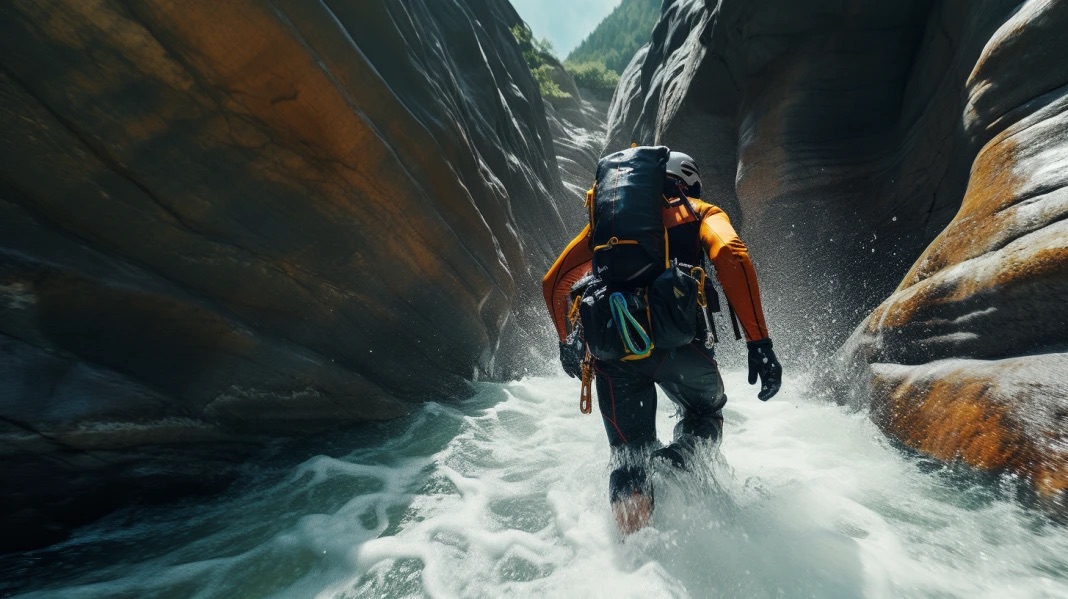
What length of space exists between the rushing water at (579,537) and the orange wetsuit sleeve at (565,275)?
50.1 inches

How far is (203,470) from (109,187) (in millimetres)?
2152

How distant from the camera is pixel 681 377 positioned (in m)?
2.81

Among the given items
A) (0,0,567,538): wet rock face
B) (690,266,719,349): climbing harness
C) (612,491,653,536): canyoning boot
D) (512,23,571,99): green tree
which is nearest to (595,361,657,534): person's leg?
(612,491,653,536): canyoning boot

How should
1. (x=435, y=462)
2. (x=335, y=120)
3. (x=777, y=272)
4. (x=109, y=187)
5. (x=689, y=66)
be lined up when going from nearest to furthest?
(x=109, y=187), (x=435, y=462), (x=335, y=120), (x=777, y=272), (x=689, y=66)

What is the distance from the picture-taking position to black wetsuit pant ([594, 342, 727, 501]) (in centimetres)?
281

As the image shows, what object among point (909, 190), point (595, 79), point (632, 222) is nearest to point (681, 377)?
point (632, 222)

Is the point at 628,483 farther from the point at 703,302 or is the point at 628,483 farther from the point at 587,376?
the point at 703,302

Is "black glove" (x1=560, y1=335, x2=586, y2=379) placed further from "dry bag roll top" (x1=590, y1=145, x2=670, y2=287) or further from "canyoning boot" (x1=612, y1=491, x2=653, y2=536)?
"canyoning boot" (x1=612, y1=491, x2=653, y2=536)

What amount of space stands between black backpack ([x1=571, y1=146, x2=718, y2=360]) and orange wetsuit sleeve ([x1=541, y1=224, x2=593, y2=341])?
359 millimetres

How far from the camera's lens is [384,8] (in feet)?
19.6

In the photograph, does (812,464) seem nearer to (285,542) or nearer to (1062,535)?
(1062,535)

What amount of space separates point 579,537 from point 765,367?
1437 mm

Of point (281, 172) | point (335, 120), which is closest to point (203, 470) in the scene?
point (281, 172)

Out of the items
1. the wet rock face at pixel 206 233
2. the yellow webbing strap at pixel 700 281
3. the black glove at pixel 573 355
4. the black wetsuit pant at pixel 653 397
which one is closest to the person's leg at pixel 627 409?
the black wetsuit pant at pixel 653 397
